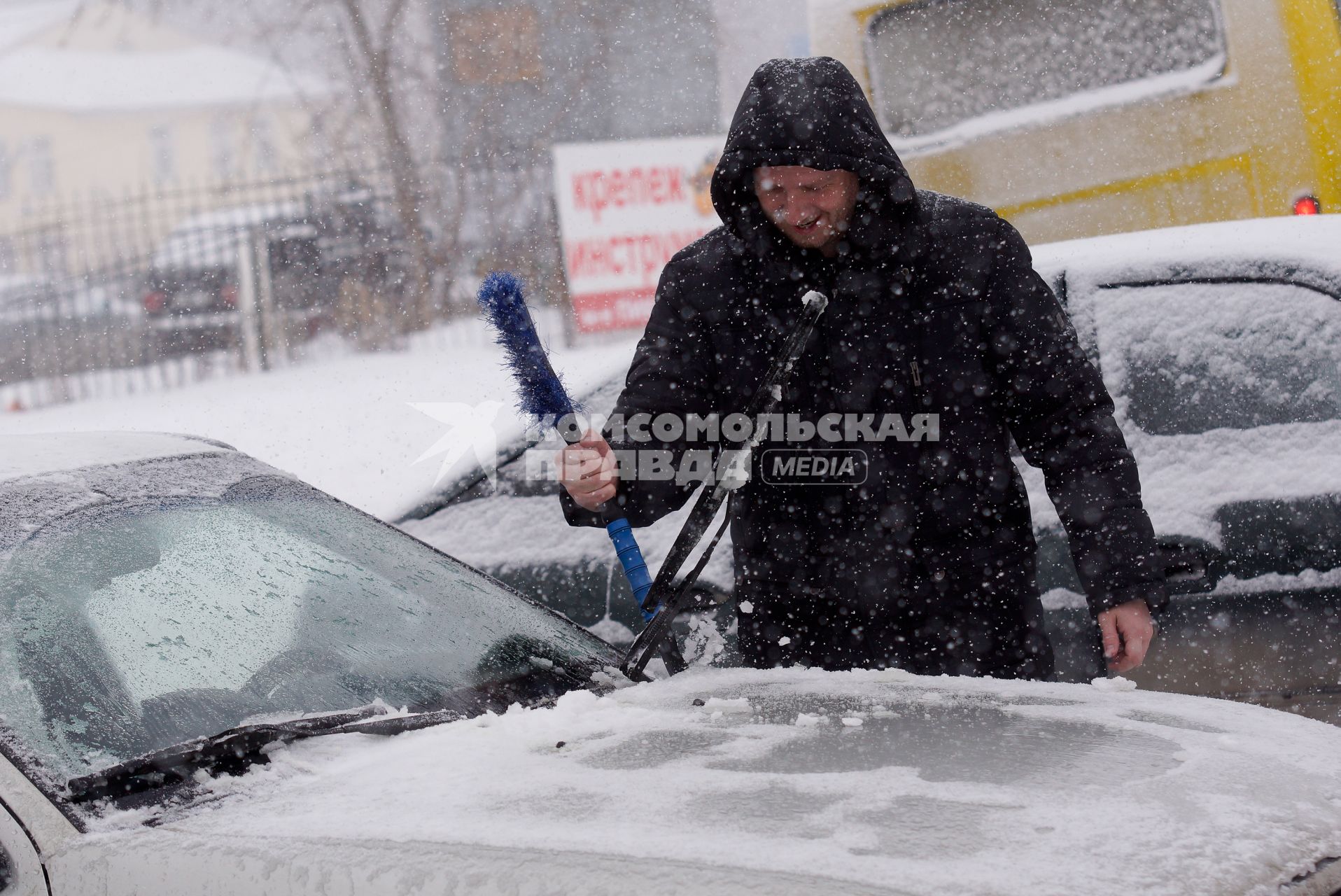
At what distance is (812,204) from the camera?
2584mm

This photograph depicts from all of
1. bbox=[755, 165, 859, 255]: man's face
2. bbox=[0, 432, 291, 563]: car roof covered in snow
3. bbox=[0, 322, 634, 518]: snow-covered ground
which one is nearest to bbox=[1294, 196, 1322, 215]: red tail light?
bbox=[0, 322, 634, 518]: snow-covered ground

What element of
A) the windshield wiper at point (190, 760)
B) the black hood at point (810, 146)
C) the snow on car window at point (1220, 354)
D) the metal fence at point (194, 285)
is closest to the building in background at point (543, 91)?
the metal fence at point (194, 285)

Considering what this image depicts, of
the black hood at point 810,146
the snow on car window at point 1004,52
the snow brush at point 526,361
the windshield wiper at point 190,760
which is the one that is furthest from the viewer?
the snow on car window at point 1004,52

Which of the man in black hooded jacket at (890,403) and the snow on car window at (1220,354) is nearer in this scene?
the man in black hooded jacket at (890,403)

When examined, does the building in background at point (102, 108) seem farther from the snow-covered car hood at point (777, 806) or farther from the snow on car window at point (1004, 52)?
the snow-covered car hood at point (777, 806)

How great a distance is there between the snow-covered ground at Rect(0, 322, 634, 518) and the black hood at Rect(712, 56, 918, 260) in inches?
217

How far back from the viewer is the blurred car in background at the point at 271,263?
15.2m

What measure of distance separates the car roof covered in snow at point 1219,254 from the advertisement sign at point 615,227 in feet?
32.3

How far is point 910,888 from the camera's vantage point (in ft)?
4.15

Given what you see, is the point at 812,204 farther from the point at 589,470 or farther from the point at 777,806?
the point at 777,806

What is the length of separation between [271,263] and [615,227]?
4.21 metres

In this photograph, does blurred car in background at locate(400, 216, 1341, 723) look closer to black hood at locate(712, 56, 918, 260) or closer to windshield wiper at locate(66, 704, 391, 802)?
black hood at locate(712, 56, 918, 260)

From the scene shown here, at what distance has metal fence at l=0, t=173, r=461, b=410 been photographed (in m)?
15.1

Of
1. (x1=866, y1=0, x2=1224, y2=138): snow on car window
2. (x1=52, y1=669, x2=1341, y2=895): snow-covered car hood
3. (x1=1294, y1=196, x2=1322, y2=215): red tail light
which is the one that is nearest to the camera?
(x1=52, y1=669, x2=1341, y2=895): snow-covered car hood
